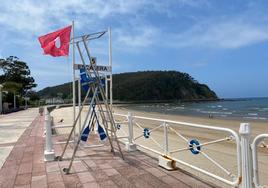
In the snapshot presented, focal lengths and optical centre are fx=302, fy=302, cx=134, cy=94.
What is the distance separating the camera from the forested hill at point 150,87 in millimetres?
130625

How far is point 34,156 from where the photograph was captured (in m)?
6.96

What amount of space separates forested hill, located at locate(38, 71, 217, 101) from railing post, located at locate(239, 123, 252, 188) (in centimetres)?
12274

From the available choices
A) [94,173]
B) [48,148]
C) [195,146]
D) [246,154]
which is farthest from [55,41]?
[246,154]

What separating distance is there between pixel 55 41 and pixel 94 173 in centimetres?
289

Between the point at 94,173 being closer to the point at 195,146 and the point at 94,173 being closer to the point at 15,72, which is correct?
the point at 195,146

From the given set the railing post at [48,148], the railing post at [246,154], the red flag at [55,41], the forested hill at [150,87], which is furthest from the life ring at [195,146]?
the forested hill at [150,87]

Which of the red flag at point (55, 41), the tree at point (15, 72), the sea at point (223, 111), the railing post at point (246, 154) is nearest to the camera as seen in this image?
the railing post at point (246, 154)

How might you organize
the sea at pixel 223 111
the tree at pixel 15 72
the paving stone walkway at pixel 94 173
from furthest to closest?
the tree at pixel 15 72 → the sea at pixel 223 111 → the paving stone walkway at pixel 94 173

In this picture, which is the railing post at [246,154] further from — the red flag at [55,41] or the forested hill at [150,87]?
the forested hill at [150,87]

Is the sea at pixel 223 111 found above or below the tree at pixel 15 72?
below

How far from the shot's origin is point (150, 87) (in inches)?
5285

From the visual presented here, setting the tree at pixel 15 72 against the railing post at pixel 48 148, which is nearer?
the railing post at pixel 48 148

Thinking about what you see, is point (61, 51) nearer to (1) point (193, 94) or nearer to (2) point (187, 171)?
(2) point (187, 171)

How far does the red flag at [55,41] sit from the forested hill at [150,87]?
120 metres
